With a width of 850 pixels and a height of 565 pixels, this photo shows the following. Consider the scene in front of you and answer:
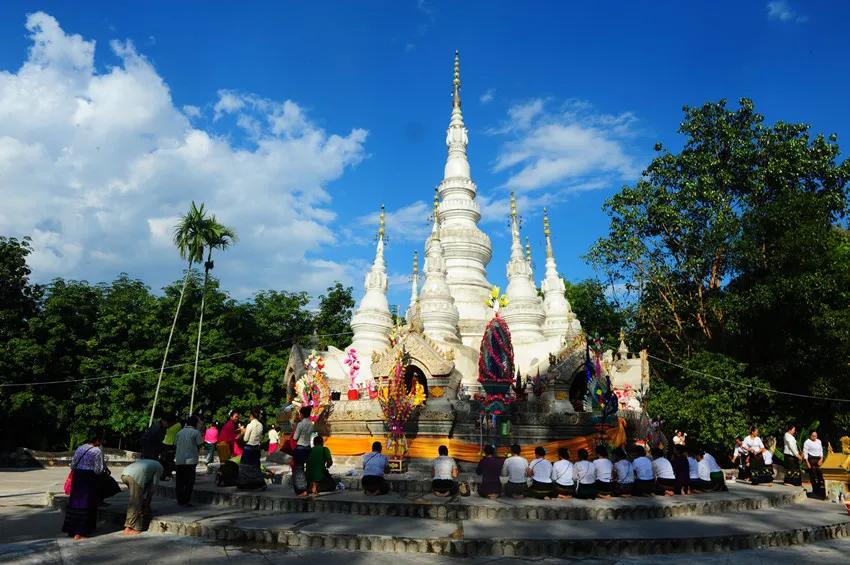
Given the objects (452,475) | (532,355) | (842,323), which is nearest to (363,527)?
(452,475)

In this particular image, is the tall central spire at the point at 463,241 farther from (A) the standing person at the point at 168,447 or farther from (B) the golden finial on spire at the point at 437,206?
(A) the standing person at the point at 168,447

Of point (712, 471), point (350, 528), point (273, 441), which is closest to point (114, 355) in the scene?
point (273, 441)

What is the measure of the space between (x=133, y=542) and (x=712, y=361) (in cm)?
2466

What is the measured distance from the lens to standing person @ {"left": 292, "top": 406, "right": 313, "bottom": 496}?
38.9 ft

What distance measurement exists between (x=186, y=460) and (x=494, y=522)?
5.81 m

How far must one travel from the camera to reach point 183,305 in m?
34.4

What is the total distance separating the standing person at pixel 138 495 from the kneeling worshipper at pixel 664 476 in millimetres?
9959

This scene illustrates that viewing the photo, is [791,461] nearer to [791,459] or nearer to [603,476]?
Answer: [791,459]

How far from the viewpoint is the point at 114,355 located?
3102cm

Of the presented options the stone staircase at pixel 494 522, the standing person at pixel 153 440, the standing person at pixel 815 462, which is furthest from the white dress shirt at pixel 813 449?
the standing person at pixel 153 440

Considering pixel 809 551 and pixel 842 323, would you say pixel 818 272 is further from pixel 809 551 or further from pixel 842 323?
pixel 809 551

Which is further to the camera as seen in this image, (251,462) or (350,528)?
(251,462)

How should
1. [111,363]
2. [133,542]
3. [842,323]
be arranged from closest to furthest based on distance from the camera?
[133,542] < [842,323] < [111,363]

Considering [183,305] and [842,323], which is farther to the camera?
[183,305]
